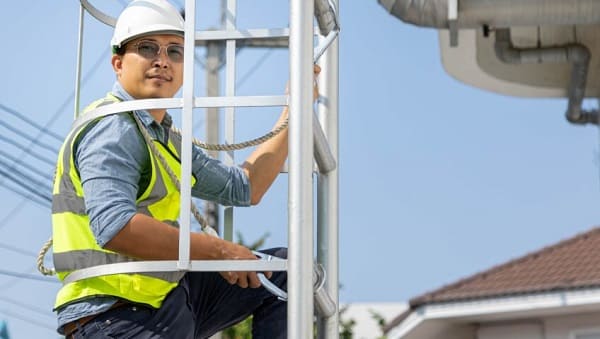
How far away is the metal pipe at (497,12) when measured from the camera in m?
6.21

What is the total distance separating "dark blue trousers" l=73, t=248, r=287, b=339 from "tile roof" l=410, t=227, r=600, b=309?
9.78m

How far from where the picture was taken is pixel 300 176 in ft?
10.2

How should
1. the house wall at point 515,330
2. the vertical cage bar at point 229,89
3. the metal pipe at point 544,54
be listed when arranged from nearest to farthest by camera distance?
1. the vertical cage bar at point 229,89
2. the metal pipe at point 544,54
3. the house wall at point 515,330

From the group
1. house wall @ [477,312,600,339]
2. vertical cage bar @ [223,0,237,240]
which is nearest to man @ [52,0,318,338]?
vertical cage bar @ [223,0,237,240]

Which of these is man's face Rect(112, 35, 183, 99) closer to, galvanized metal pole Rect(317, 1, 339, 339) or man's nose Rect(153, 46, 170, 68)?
man's nose Rect(153, 46, 170, 68)

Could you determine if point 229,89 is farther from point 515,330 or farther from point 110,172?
point 515,330

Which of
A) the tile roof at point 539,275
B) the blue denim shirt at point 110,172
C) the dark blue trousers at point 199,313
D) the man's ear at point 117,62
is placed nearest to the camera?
the blue denim shirt at point 110,172

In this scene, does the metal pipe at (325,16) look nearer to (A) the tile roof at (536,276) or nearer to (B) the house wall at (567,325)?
(A) the tile roof at (536,276)

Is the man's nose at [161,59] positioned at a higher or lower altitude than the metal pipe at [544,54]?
lower

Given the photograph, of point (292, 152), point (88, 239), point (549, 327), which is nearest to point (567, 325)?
point (549, 327)

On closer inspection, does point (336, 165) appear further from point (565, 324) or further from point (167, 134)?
point (565, 324)

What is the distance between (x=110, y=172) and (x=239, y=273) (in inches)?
16.9

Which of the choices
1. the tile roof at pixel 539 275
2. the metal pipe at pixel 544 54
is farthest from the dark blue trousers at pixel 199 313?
the tile roof at pixel 539 275

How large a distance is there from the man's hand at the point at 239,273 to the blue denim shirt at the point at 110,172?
26 centimetres
